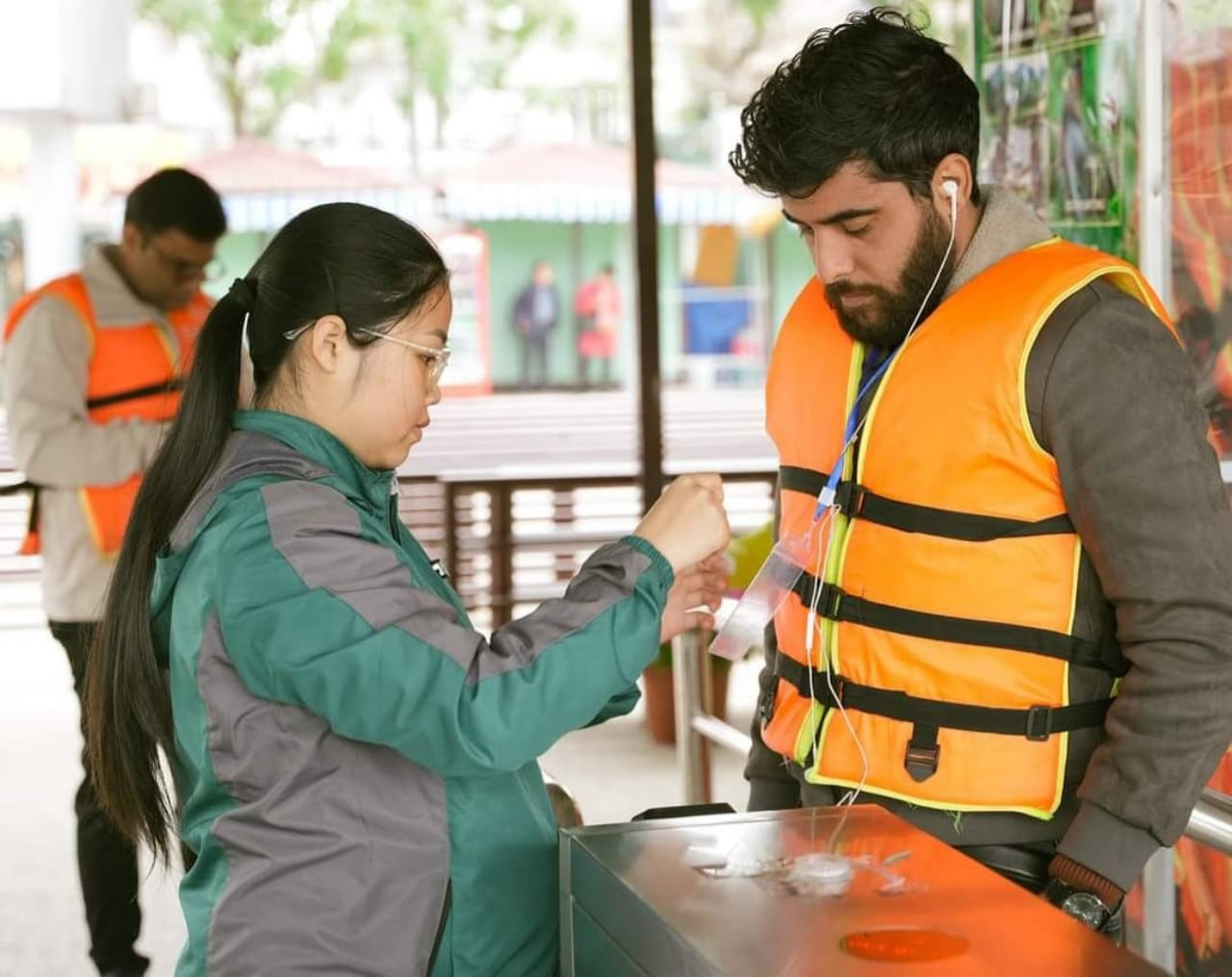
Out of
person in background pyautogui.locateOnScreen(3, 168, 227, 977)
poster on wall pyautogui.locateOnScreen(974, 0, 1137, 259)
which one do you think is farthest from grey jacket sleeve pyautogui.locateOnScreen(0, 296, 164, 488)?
poster on wall pyautogui.locateOnScreen(974, 0, 1137, 259)

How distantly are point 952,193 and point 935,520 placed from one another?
34 cm

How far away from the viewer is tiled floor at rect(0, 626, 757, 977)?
13.7 feet

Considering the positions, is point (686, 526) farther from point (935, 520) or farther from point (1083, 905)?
point (1083, 905)

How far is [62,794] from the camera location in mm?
5578

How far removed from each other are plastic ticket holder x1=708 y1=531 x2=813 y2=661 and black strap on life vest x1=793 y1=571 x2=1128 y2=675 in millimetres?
107

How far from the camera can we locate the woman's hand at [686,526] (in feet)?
4.88

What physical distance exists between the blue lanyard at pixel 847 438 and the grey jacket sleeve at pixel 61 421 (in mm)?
1932

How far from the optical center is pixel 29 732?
6426mm

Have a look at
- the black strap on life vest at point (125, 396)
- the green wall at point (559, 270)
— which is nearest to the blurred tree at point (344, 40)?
the green wall at point (559, 270)

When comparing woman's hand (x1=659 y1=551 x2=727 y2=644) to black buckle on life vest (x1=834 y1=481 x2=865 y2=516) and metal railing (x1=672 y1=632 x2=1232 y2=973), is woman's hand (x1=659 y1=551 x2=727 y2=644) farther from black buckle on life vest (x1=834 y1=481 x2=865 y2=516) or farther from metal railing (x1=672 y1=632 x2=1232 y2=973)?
metal railing (x1=672 y1=632 x2=1232 y2=973)

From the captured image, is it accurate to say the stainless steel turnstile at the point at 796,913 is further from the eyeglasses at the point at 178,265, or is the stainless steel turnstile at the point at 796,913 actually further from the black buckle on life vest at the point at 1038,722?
the eyeglasses at the point at 178,265

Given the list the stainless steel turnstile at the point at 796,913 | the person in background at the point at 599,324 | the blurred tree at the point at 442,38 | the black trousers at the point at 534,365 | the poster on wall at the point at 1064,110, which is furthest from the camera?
the black trousers at the point at 534,365

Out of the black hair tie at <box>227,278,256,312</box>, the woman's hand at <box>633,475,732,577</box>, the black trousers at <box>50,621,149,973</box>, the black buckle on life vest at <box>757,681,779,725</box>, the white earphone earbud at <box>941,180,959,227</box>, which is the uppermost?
the white earphone earbud at <box>941,180,959,227</box>

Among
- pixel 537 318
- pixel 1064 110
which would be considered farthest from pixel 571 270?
pixel 1064 110
